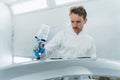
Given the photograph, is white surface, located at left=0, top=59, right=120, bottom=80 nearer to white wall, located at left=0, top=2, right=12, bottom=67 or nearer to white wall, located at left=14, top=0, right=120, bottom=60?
white wall, located at left=14, top=0, right=120, bottom=60

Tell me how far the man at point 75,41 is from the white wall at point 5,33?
216 centimetres

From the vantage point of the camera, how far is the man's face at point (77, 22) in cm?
159

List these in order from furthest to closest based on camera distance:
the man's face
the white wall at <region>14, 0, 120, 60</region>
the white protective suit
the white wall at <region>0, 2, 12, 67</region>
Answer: the white wall at <region>0, 2, 12, 67</region> → the white wall at <region>14, 0, 120, 60</region> → the man's face → the white protective suit

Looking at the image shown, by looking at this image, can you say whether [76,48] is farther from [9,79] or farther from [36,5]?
[36,5]

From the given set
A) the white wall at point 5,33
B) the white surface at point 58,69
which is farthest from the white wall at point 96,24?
the white surface at point 58,69

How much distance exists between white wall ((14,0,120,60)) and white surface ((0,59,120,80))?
2.52 meters

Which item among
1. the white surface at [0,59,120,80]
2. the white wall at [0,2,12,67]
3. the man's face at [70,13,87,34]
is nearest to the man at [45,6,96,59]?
the man's face at [70,13,87,34]

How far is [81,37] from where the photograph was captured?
1706mm

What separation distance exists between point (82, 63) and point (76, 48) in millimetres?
936

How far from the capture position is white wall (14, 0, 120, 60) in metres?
3.04

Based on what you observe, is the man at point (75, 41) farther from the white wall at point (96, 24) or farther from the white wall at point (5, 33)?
the white wall at point (5, 33)

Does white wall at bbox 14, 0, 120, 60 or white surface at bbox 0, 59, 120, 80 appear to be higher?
white wall at bbox 14, 0, 120, 60

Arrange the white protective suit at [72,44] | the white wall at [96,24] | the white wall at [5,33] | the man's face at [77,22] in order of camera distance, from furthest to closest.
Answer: the white wall at [5,33] → the white wall at [96,24] → the man's face at [77,22] → the white protective suit at [72,44]

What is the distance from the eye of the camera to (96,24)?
3193 millimetres
